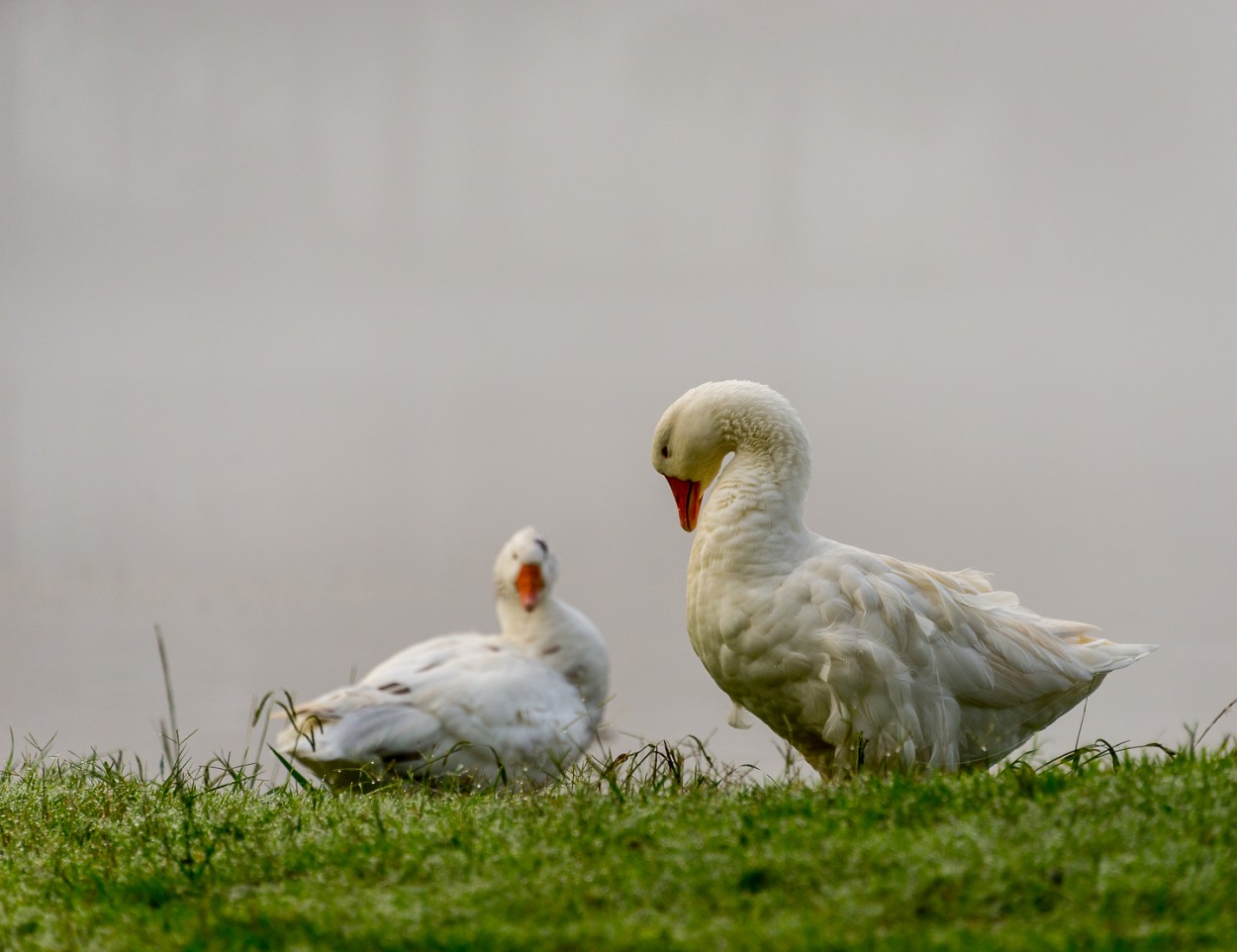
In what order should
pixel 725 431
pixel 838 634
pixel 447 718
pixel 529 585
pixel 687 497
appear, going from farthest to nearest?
pixel 529 585 → pixel 447 718 → pixel 687 497 → pixel 725 431 → pixel 838 634

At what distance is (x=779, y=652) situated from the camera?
174 inches

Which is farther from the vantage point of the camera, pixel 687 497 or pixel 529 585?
pixel 529 585

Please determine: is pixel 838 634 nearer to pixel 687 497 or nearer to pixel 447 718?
pixel 687 497

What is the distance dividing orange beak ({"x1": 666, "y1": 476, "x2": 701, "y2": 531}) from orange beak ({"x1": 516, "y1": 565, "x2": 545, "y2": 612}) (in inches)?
137

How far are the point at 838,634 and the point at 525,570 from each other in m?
4.59

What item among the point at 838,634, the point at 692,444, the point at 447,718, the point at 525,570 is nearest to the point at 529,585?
the point at 525,570

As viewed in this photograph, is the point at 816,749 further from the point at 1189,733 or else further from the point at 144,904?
the point at 144,904

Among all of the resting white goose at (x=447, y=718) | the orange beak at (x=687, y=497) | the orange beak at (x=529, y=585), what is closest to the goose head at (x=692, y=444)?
the orange beak at (x=687, y=497)

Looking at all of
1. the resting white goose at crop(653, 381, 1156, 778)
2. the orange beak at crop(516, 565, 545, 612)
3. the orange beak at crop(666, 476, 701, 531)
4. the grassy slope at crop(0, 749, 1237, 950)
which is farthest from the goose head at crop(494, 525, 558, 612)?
the grassy slope at crop(0, 749, 1237, 950)

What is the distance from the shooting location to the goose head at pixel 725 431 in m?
4.82

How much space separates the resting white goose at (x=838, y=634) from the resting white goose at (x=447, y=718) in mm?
1777

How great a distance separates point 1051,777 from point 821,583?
1234 mm

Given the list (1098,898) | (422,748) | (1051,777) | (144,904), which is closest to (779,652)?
(1051,777)

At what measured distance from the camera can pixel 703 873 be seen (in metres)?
2.82
